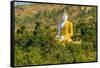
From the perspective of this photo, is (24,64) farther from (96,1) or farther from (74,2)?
(96,1)

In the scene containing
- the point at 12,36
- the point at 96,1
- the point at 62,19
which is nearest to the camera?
the point at 12,36

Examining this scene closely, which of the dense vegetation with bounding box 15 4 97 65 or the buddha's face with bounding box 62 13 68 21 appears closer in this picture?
the dense vegetation with bounding box 15 4 97 65

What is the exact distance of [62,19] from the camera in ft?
9.00

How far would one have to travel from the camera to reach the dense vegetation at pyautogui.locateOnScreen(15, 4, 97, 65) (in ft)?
8.38

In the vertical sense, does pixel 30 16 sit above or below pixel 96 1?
below

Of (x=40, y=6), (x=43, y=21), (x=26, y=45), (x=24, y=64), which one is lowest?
(x=24, y=64)

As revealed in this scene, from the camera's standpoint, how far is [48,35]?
105 inches

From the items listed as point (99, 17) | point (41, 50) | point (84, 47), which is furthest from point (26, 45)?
point (99, 17)

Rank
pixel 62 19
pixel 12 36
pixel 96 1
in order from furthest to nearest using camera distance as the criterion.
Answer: pixel 96 1 < pixel 62 19 < pixel 12 36

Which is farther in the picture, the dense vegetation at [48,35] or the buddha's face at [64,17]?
the buddha's face at [64,17]

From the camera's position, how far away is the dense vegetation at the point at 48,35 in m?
2.55

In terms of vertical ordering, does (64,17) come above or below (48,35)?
above

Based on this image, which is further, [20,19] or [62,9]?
[62,9]

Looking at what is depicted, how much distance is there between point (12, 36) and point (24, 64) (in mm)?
320
